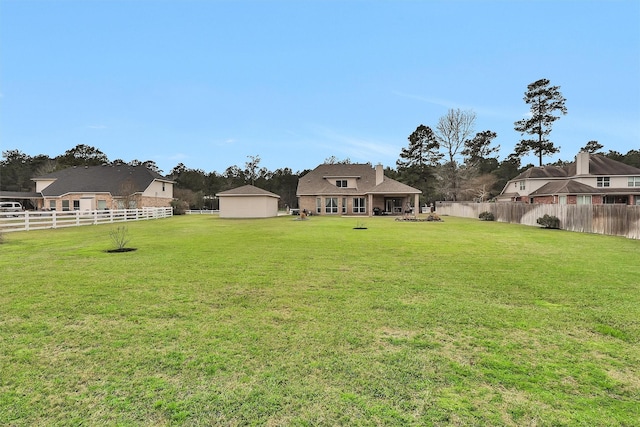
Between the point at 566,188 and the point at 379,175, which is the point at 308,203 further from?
the point at 566,188

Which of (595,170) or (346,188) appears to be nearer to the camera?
(595,170)

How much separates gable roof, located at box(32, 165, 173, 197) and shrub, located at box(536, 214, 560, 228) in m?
37.7

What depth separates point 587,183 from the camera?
3800 centimetres

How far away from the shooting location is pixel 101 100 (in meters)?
29.1

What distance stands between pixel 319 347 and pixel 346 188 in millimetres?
35585

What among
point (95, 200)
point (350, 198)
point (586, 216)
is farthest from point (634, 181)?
point (95, 200)

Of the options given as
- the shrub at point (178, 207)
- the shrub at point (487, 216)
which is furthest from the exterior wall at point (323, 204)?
the shrub at point (178, 207)

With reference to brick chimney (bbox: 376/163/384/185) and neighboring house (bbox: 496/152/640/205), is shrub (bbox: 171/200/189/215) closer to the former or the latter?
brick chimney (bbox: 376/163/384/185)

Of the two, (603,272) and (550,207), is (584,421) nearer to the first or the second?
(603,272)

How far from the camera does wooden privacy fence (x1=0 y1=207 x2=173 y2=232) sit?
58.5 ft

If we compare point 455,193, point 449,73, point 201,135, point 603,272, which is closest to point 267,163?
point 201,135

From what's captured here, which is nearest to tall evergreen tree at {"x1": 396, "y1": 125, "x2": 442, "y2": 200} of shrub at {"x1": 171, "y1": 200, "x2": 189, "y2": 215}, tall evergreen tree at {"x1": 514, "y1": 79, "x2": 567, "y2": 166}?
tall evergreen tree at {"x1": 514, "y1": 79, "x2": 567, "y2": 166}

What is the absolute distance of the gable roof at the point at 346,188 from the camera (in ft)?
115

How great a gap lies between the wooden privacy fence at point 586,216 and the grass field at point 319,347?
10061mm
